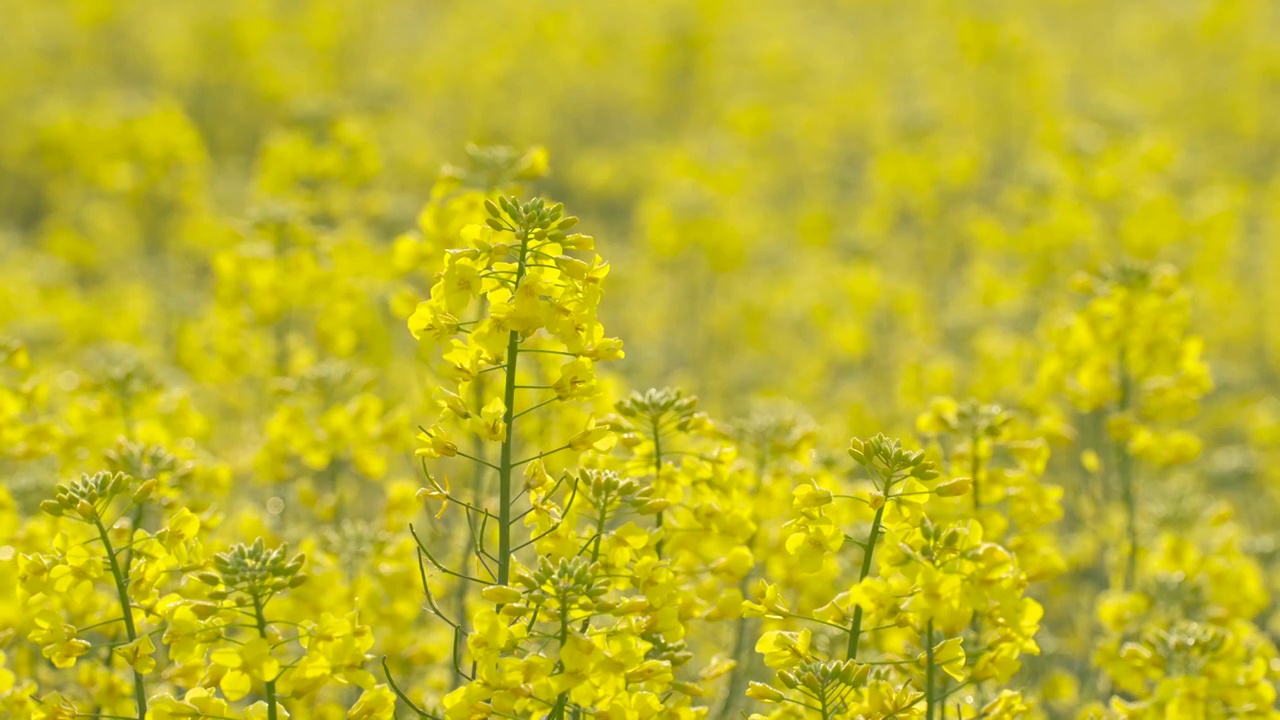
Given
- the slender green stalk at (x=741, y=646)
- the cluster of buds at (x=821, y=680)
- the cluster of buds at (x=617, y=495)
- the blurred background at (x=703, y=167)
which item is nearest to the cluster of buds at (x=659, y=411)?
the cluster of buds at (x=617, y=495)

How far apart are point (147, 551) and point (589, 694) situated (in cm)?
129

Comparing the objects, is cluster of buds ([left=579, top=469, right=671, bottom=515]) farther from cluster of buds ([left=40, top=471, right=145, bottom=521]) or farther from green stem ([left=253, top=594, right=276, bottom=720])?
cluster of buds ([left=40, top=471, right=145, bottom=521])

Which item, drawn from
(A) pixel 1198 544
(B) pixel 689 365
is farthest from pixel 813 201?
(A) pixel 1198 544

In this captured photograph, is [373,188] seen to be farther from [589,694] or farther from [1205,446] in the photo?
[589,694]

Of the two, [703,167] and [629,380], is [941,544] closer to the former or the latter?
[629,380]

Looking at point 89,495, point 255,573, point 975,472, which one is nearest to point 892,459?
point 975,472

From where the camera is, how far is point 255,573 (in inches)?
109

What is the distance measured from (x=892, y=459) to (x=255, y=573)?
→ 1549 mm

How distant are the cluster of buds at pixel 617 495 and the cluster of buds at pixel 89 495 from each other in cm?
114

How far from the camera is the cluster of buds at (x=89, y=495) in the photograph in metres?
2.87

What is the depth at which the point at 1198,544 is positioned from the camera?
18.8 feet

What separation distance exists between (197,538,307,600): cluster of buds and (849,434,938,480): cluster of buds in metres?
1.37

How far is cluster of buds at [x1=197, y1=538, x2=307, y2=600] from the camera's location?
2.74 meters

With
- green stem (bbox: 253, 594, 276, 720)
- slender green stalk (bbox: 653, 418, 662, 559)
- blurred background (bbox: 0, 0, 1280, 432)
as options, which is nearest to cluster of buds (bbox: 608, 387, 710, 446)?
slender green stalk (bbox: 653, 418, 662, 559)
